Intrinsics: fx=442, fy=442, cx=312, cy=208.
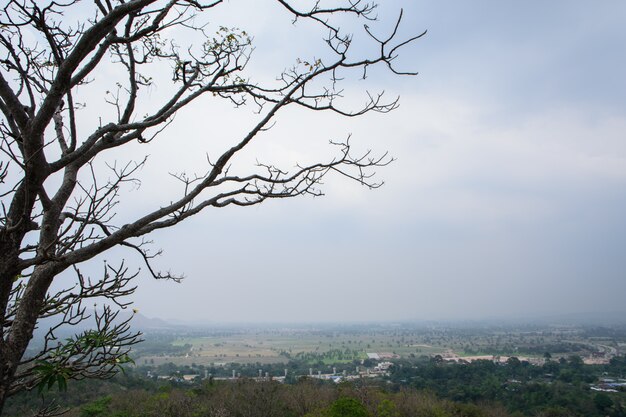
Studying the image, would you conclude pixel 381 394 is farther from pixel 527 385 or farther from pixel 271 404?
pixel 527 385

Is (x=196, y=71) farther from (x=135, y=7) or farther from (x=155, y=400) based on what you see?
(x=155, y=400)

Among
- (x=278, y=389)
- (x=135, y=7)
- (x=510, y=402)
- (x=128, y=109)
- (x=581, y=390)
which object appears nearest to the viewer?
(x=135, y=7)

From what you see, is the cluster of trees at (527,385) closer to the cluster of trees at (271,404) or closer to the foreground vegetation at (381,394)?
the foreground vegetation at (381,394)

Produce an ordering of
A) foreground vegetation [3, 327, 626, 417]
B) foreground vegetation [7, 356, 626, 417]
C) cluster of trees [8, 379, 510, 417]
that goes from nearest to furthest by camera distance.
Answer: cluster of trees [8, 379, 510, 417] → foreground vegetation [7, 356, 626, 417] → foreground vegetation [3, 327, 626, 417]

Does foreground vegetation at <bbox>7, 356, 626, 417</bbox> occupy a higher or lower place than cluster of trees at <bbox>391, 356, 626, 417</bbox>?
higher

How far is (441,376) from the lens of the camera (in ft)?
132

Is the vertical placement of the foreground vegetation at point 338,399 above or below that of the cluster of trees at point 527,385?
above

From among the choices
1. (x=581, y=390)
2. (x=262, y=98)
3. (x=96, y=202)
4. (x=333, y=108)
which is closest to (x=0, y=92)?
(x=96, y=202)

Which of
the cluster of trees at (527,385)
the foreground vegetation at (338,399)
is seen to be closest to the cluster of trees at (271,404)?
the foreground vegetation at (338,399)

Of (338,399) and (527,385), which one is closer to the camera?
(338,399)

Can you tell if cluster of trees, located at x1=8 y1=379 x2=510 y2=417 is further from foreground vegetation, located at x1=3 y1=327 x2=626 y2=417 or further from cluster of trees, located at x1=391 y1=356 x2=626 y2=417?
cluster of trees, located at x1=391 y1=356 x2=626 y2=417

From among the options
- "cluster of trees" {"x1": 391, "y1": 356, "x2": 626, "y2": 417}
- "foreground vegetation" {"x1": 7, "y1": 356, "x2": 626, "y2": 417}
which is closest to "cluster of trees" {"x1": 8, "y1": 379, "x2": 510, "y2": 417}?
"foreground vegetation" {"x1": 7, "y1": 356, "x2": 626, "y2": 417}

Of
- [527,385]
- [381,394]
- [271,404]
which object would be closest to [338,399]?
[381,394]

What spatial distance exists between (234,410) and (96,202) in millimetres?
22900
